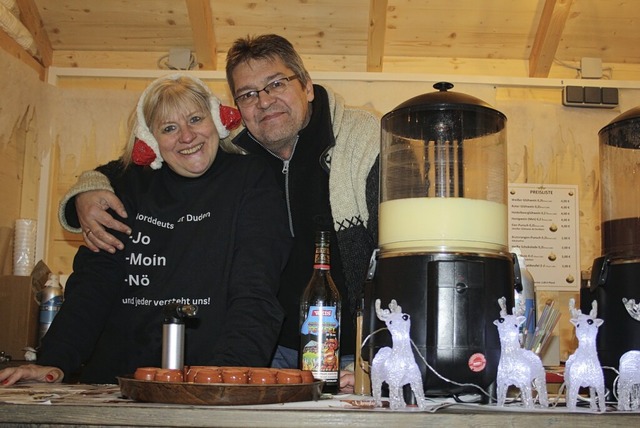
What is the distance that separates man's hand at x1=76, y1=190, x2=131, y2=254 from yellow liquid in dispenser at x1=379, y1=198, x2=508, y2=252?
74 centimetres

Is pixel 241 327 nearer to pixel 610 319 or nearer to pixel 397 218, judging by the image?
pixel 397 218

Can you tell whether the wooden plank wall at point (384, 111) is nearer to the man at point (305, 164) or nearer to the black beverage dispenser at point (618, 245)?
the man at point (305, 164)

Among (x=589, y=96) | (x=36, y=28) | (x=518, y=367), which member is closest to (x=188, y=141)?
(x=518, y=367)

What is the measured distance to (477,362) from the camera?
1067 millimetres

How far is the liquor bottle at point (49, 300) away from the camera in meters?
3.05

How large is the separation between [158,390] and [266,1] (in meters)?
2.84

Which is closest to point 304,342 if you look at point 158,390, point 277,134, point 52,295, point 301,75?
point 158,390

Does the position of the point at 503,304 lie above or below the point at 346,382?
above

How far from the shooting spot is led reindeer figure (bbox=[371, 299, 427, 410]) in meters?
0.97

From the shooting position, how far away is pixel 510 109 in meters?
3.71

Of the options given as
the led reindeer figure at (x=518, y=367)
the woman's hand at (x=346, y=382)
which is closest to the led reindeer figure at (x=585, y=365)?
the led reindeer figure at (x=518, y=367)

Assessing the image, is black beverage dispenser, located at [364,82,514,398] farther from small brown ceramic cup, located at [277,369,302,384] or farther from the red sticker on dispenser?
small brown ceramic cup, located at [277,369,302,384]

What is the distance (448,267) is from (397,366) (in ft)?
0.61

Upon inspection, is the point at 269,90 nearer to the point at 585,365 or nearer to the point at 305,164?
the point at 305,164
